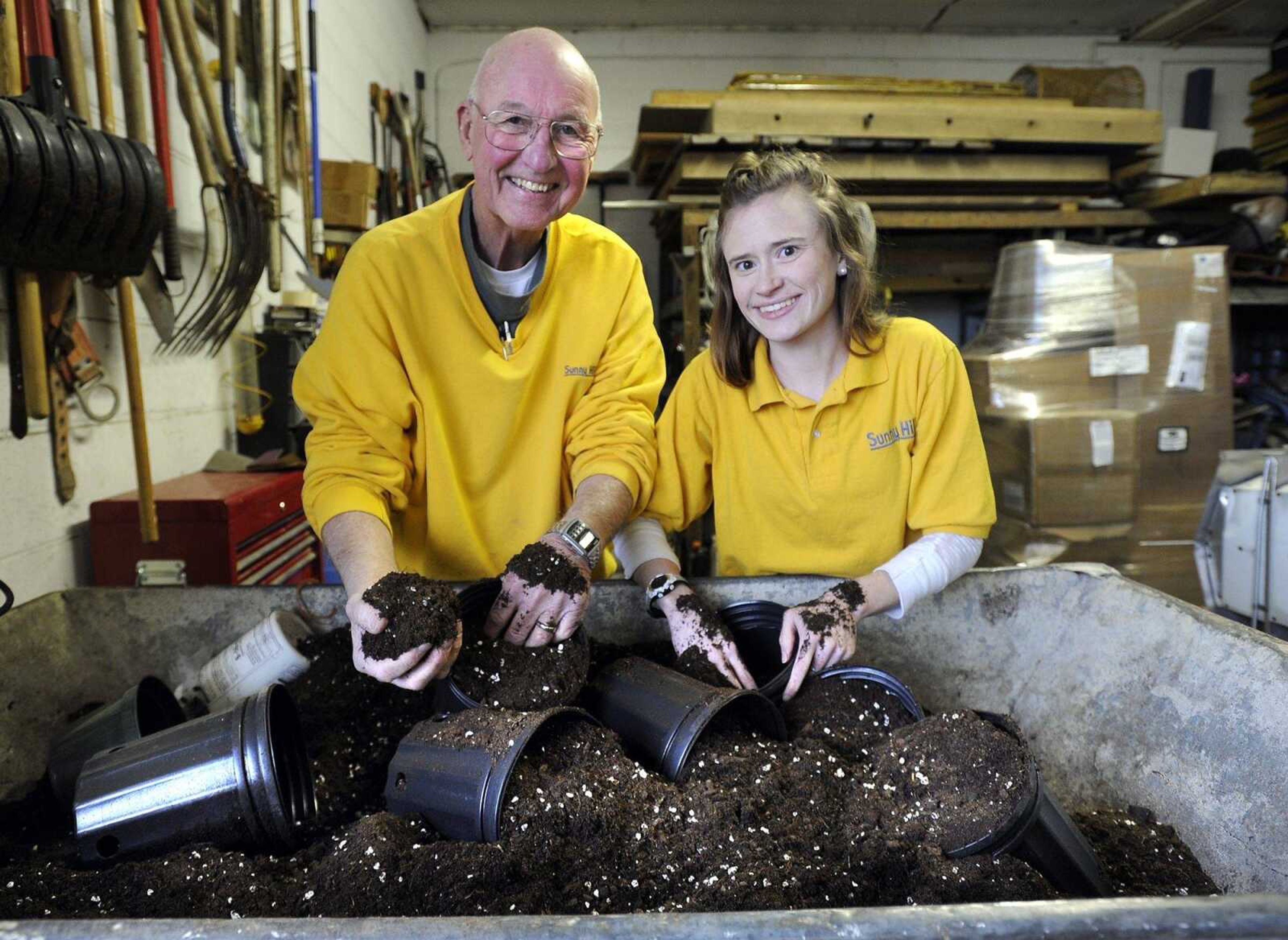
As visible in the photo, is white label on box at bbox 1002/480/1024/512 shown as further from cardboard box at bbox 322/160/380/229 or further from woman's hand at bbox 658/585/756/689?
cardboard box at bbox 322/160/380/229

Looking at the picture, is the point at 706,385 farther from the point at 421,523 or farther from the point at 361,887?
the point at 361,887

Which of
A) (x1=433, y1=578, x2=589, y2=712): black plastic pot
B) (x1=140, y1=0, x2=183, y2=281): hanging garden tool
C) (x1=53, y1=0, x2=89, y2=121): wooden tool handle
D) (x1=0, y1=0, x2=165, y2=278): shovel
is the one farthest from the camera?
(x1=140, y1=0, x2=183, y2=281): hanging garden tool

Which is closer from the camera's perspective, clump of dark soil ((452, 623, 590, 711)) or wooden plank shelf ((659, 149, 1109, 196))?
clump of dark soil ((452, 623, 590, 711))

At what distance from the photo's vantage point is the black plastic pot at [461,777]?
0.89m

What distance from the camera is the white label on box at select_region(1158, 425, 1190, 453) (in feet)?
11.7

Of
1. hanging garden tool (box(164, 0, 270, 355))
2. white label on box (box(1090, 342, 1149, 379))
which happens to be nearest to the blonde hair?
hanging garden tool (box(164, 0, 270, 355))

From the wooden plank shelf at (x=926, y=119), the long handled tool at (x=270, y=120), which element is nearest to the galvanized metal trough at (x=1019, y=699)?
the long handled tool at (x=270, y=120)

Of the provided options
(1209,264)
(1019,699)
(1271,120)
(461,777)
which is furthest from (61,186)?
(1271,120)

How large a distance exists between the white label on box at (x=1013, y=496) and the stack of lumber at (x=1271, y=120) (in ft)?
11.3

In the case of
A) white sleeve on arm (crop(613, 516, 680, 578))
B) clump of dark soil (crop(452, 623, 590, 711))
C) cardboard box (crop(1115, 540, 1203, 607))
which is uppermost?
white sleeve on arm (crop(613, 516, 680, 578))

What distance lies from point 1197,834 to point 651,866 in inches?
26.1

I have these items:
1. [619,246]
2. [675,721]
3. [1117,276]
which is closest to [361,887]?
[675,721]

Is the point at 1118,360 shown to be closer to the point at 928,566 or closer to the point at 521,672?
the point at 928,566

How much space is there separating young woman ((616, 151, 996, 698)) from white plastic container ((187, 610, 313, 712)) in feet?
1.81
